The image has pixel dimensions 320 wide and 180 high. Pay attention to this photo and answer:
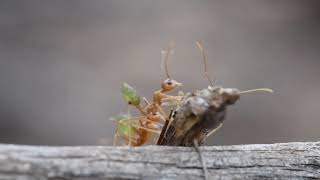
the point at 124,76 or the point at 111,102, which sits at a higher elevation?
the point at 124,76

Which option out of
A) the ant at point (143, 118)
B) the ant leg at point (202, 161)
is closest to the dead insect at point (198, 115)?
the ant leg at point (202, 161)

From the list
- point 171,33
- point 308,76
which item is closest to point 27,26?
point 171,33

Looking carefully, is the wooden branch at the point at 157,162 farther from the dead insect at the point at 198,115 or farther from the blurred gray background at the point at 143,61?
the blurred gray background at the point at 143,61

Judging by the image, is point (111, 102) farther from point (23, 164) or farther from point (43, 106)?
point (23, 164)

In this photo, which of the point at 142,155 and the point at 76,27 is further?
the point at 76,27

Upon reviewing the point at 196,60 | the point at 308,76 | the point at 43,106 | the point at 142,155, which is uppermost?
the point at 308,76

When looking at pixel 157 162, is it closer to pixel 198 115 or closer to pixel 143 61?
pixel 198 115

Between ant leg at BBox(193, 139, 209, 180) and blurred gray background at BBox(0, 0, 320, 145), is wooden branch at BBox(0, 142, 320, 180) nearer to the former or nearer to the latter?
ant leg at BBox(193, 139, 209, 180)
